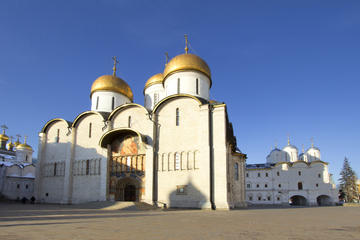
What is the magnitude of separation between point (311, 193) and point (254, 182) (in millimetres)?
8423

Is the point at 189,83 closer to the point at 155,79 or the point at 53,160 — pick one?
the point at 155,79

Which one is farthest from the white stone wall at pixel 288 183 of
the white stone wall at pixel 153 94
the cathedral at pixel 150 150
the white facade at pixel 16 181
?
the white facade at pixel 16 181

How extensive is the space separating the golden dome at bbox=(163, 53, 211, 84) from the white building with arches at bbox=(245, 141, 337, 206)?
25854mm

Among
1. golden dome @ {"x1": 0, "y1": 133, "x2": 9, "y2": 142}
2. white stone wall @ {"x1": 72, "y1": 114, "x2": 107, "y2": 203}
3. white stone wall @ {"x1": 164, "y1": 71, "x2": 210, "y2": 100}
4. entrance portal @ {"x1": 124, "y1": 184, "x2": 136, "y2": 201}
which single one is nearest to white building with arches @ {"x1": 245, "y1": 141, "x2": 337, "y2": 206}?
white stone wall @ {"x1": 164, "y1": 71, "x2": 210, "y2": 100}

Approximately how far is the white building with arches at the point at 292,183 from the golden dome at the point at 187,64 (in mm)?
25854

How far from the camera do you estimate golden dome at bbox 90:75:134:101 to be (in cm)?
2342

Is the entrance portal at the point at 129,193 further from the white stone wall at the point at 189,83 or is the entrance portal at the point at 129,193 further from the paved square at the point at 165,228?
the paved square at the point at 165,228

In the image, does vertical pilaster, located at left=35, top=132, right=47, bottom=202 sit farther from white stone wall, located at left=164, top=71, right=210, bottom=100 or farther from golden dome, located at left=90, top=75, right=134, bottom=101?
white stone wall, located at left=164, top=71, right=210, bottom=100

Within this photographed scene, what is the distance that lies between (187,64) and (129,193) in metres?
10.6

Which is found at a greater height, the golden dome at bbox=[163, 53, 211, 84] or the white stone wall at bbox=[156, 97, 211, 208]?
the golden dome at bbox=[163, 53, 211, 84]

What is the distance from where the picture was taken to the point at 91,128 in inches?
838

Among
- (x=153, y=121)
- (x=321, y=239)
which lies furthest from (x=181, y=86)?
(x=321, y=239)

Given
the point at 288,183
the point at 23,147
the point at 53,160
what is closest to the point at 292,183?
the point at 288,183

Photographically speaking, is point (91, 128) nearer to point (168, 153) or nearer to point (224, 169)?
point (168, 153)
